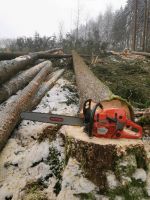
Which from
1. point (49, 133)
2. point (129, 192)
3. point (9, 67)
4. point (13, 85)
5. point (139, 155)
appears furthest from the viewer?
point (9, 67)

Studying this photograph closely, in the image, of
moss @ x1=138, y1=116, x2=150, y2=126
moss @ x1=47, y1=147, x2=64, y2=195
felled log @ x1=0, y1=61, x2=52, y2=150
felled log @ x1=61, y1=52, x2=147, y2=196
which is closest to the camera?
felled log @ x1=61, y1=52, x2=147, y2=196

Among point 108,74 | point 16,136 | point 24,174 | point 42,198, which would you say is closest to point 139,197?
point 42,198

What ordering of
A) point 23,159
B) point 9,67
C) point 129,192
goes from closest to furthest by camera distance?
point 129,192 → point 23,159 → point 9,67

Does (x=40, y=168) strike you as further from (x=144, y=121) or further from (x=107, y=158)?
(x=144, y=121)

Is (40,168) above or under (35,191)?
above

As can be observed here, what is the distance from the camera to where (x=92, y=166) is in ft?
12.8

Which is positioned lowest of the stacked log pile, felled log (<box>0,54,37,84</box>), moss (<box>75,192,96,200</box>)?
moss (<box>75,192,96,200</box>)

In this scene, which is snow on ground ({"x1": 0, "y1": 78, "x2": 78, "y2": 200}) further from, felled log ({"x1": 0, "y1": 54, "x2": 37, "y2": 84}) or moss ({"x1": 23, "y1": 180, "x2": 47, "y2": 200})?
felled log ({"x1": 0, "y1": 54, "x2": 37, "y2": 84})

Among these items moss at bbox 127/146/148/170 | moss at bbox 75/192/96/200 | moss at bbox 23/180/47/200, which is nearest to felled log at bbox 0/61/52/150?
moss at bbox 23/180/47/200

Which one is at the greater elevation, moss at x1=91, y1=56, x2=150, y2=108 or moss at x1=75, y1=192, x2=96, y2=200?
moss at x1=91, y1=56, x2=150, y2=108

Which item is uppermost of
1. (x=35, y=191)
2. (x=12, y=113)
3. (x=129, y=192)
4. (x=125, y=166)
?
(x=12, y=113)

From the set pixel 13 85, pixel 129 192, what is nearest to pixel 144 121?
pixel 129 192

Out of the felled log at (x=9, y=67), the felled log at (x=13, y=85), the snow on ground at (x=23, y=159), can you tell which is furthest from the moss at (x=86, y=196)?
the felled log at (x=9, y=67)

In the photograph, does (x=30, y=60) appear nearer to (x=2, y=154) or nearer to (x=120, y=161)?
(x=2, y=154)
